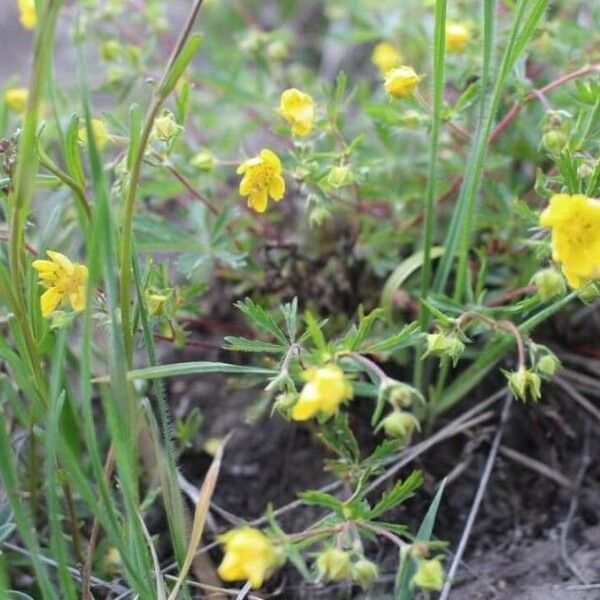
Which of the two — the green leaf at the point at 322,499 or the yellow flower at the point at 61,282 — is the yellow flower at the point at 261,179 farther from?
the green leaf at the point at 322,499

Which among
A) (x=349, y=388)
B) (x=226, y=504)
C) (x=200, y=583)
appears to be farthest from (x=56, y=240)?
(x=349, y=388)

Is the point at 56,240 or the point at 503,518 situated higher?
the point at 56,240

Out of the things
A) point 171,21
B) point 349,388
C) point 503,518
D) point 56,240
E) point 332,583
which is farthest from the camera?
point 171,21

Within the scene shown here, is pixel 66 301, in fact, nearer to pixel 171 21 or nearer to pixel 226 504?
pixel 226 504

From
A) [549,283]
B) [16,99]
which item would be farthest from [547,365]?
[16,99]

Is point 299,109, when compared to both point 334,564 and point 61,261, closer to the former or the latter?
point 61,261

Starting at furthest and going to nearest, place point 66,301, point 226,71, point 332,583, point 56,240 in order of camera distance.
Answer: point 226,71, point 56,240, point 332,583, point 66,301
